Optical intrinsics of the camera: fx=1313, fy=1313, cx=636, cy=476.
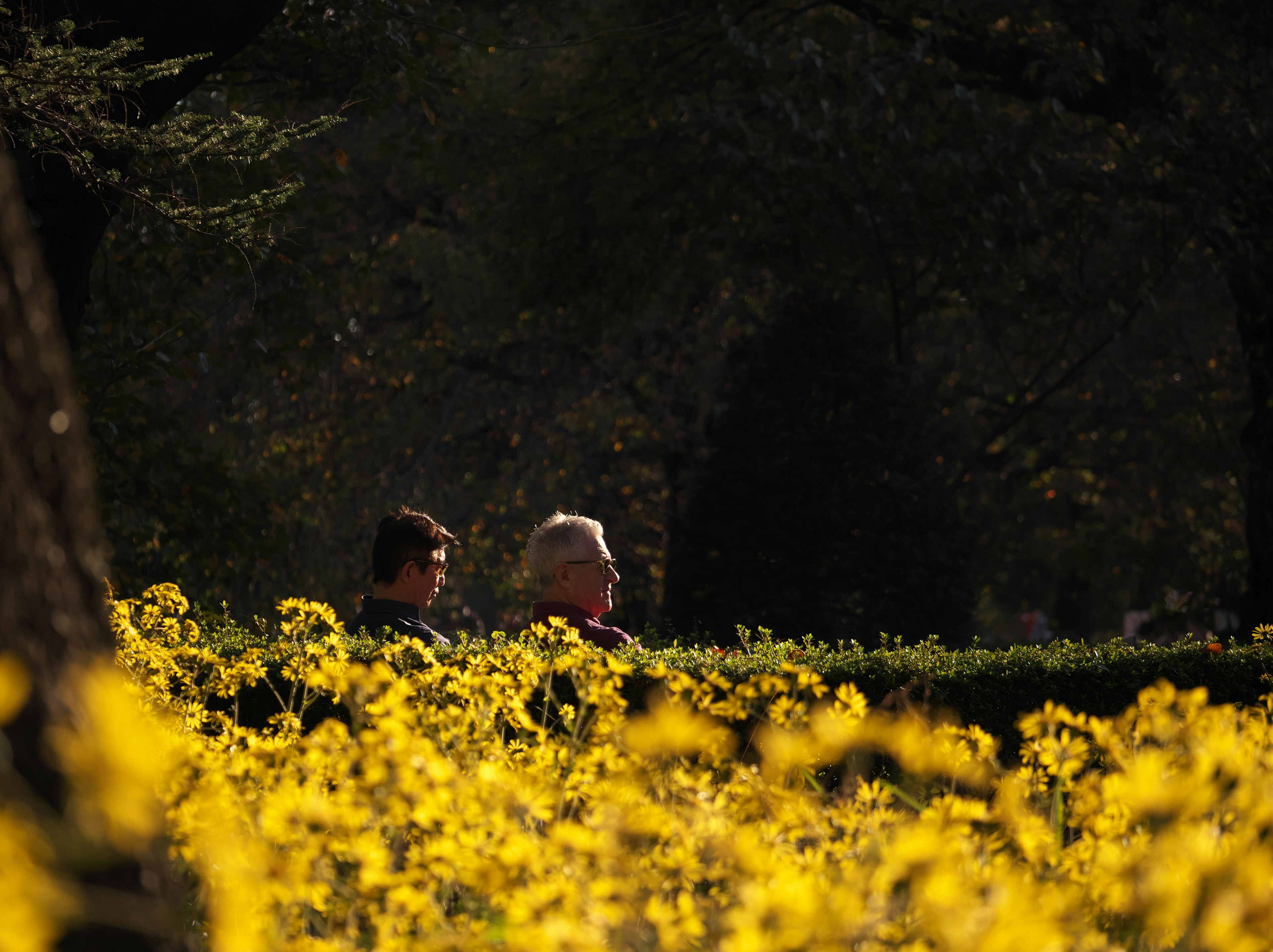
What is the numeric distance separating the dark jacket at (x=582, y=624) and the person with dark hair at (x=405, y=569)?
496 millimetres

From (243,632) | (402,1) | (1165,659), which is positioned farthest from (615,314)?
(1165,659)

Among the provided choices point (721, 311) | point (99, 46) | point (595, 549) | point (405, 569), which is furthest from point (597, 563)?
point (721, 311)

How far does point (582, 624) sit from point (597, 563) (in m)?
0.37

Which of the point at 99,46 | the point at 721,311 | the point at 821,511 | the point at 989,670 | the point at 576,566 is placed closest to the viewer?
the point at 989,670

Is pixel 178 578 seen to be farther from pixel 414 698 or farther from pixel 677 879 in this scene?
pixel 677 879

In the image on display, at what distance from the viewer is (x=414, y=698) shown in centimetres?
412

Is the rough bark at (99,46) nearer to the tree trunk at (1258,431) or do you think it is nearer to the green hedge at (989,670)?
the green hedge at (989,670)

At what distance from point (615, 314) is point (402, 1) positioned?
17.2ft

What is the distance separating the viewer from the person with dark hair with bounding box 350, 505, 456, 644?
598 cm

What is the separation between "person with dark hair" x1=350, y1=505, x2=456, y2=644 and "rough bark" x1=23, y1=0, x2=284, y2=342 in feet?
6.24

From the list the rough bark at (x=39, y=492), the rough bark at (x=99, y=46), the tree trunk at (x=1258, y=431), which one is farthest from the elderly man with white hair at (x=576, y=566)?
the tree trunk at (x=1258, y=431)

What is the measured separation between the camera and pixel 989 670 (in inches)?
227

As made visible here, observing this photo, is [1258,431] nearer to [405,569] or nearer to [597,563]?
[597,563]

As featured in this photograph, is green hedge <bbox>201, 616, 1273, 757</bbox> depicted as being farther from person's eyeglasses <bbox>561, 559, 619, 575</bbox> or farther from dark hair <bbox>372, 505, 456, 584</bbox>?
person's eyeglasses <bbox>561, 559, 619, 575</bbox>
